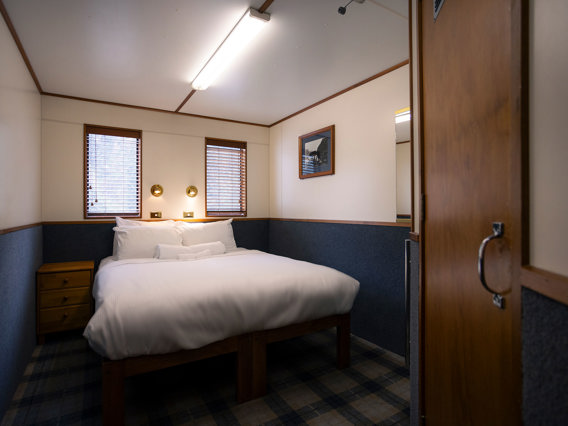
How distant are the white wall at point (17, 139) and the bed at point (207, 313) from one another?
0.84 meters

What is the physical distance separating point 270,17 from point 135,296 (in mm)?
1976

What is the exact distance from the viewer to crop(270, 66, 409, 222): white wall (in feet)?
9.60

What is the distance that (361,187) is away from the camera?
10.7 ft

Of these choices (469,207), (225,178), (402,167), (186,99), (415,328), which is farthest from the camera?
(225,178)

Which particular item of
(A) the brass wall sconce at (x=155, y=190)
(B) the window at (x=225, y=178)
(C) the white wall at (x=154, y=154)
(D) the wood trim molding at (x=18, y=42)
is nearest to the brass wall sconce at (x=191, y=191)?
(C) the white wall at (x=154, y=154)

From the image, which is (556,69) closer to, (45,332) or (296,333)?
(296,333)

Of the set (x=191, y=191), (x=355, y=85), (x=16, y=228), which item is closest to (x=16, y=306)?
(x=16, y=228)

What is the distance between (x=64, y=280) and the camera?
3.15 metres

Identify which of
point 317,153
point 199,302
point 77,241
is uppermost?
point 317,153

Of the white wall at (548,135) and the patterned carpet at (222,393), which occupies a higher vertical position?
the white wall at (548,135)

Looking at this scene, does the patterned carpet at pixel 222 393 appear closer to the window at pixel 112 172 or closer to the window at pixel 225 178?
the window at pixel 112 172

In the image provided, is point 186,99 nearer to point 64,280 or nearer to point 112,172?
point 112,172

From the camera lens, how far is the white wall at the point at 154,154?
3.58m

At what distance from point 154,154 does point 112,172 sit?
21.6 inches
